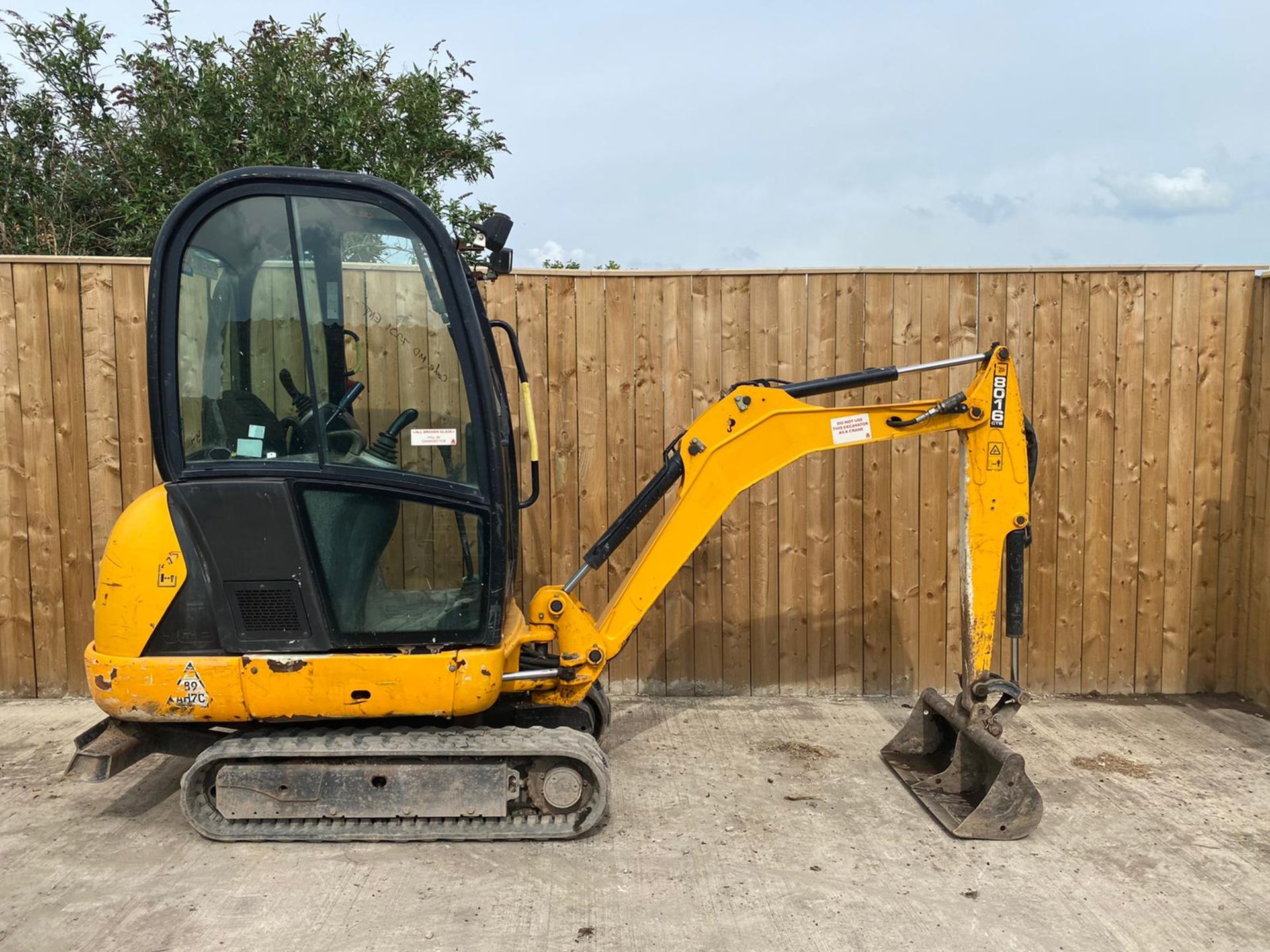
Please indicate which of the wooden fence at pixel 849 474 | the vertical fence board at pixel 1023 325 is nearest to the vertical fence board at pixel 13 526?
the wooden fence at pixel 849 474

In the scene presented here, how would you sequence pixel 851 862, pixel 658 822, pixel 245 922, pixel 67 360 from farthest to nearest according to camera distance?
pixel 67 360 < pixel 658 822 < pixel 851 862 < pixel 245 922

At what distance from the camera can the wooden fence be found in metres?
5.32

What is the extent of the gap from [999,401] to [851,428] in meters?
0.63

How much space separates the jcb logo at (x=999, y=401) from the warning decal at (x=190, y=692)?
3306 mm

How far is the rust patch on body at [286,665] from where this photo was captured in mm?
3502

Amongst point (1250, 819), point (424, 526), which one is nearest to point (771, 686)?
point (1250, 819)

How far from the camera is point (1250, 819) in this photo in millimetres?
3949

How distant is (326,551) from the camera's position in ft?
11.7

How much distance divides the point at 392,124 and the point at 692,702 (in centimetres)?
601

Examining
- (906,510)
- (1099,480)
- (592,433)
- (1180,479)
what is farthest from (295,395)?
(1180,479)

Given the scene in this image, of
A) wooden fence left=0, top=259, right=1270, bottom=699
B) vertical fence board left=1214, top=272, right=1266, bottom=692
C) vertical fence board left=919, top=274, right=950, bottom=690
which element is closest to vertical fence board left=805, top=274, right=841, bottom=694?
wooden fence left=0, top=259, right=1270, bottom=699

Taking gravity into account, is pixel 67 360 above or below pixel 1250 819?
above

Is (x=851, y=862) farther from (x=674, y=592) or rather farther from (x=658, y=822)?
(x=674, y=592)

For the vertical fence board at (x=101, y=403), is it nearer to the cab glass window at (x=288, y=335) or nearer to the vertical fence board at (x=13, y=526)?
the vertical fence board at (x=13, y=526)
